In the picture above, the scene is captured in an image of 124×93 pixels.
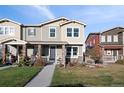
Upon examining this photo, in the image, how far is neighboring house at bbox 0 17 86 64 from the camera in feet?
122

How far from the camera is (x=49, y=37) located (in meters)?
38.1

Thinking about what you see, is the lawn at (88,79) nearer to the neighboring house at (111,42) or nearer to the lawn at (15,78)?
the lawn at (15,78)

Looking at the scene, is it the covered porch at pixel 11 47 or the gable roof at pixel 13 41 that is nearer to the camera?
the covered porch at pixel 11 47

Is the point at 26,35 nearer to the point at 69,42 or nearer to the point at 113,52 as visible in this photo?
the point at 69,42

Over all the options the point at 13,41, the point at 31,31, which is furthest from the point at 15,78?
the point at 31,31

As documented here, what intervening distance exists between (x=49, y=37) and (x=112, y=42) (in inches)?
582

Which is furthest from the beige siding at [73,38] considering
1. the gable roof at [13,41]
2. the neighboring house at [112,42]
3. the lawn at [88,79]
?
the lawn at [88,79]

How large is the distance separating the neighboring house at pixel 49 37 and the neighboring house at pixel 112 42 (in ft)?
31.7

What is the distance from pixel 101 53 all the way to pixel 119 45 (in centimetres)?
406

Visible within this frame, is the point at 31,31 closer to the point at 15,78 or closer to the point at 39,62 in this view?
the point at 39,62

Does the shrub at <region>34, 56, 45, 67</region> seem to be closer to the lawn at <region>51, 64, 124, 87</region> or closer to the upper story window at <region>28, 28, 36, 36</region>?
the upper story window at <region>28, 28, 36, 36</region>

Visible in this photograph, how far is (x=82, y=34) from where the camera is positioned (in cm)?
3747

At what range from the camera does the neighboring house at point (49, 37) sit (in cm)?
3707
